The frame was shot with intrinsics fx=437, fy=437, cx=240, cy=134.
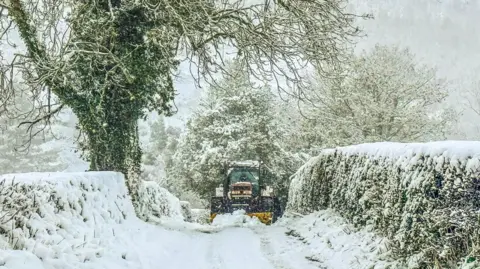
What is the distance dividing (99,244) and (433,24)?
Result: 14887 cm

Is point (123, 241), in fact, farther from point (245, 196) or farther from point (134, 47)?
point (245, 196)

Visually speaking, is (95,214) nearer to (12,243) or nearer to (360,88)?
(12,243)

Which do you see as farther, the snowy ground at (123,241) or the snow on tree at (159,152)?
the snow on tree at (159,152)

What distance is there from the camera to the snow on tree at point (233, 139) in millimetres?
26306

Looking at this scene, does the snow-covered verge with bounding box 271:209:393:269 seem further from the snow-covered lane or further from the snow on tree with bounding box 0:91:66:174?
Answer: the snow on tree with bounding box 0:91:66:174

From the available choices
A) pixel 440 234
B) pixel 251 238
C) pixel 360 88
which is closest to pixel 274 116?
pixel 360 88

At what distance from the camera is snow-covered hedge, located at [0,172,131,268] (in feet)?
16.4

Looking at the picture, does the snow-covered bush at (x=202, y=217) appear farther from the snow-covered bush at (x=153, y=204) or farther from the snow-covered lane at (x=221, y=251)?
the snow-covered lane at (x=221, y=251)

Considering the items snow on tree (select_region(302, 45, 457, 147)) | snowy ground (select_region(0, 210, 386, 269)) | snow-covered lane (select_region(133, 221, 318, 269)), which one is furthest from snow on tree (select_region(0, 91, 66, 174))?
snowy ground (select_region(0, 210, 386, 269))

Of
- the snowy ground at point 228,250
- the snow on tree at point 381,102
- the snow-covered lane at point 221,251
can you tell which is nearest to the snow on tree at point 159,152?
the snow on tree at point 381,102

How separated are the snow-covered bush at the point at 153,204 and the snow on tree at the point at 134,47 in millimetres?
739

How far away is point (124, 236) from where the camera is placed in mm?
7898

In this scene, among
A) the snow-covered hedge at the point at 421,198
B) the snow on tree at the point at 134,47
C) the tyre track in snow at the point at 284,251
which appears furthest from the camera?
the snow on tree at the point at 134,47

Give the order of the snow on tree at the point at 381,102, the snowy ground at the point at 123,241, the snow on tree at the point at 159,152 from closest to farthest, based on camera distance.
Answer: the snowy ground at the point at 123,241
the snow on tree at the point at 381,102
the snow on tree at the point at 159,152
